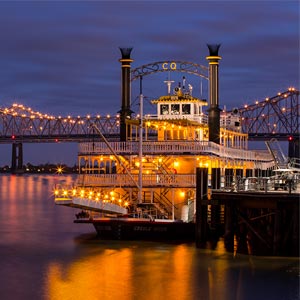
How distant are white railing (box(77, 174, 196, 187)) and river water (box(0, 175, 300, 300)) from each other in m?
2.22

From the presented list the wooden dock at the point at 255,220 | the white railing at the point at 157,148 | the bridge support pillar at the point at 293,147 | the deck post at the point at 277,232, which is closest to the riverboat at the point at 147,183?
the white railing at the point at 157,148

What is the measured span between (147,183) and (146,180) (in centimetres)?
13

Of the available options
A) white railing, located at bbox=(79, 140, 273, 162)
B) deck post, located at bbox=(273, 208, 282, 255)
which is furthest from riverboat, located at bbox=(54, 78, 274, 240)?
deck post, located at bbox=(273, 208, 282, 255)

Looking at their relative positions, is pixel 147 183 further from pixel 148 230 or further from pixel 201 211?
pixel 201 211

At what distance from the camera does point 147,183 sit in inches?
1264

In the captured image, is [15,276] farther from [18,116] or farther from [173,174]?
[18,116]

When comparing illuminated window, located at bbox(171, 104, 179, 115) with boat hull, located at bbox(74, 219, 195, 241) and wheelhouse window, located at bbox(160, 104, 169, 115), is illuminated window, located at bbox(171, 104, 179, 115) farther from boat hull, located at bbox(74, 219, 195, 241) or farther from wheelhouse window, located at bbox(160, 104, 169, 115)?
boat hull, located at bbox(74, 219, 195, 241)

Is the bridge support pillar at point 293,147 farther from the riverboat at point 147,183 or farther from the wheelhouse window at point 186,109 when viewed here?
the riverboat at point 147,183

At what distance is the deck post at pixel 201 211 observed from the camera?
93.5 ft

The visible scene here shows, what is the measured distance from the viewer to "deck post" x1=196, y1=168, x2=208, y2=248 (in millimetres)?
28484

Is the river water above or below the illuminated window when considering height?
below

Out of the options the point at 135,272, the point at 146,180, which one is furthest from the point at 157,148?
the point at 135,272

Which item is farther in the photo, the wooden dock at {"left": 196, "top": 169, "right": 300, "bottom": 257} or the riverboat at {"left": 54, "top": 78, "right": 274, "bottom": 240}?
the riverboat at {"left": 54, "top": 78, "right": 274, "bottom": 240}

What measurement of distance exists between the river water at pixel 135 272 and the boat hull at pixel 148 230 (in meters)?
0.37
